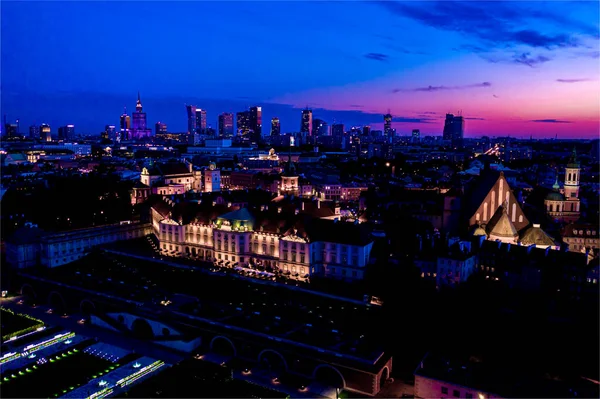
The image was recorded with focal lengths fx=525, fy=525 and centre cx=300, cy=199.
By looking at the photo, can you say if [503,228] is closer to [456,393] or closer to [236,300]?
[456,393]

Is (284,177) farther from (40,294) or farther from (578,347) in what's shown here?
(578,347)

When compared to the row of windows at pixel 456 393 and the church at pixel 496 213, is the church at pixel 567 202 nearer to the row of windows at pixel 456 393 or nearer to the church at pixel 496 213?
the church at pixel 496 213

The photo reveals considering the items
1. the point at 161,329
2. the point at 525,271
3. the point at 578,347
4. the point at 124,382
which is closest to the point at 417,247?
the point at 525,271

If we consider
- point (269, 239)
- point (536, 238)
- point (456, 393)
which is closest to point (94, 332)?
point (269, 239)

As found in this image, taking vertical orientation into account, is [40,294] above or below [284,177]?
below

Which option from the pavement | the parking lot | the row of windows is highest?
the parking lot

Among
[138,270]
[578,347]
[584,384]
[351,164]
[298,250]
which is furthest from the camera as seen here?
[351,164]

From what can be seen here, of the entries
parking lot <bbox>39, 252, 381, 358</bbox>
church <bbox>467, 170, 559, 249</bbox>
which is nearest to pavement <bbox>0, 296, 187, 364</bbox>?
parking lot <bbox>39, 252, 381, 358</bbox>

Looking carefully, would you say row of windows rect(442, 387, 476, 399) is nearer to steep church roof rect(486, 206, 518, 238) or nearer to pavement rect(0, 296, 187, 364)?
pavement rect(0, 296, 187, 364)

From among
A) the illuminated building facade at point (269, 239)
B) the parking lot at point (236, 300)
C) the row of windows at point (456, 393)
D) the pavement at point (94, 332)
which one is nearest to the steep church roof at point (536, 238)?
the illuminated building facade at point (269, 239)
